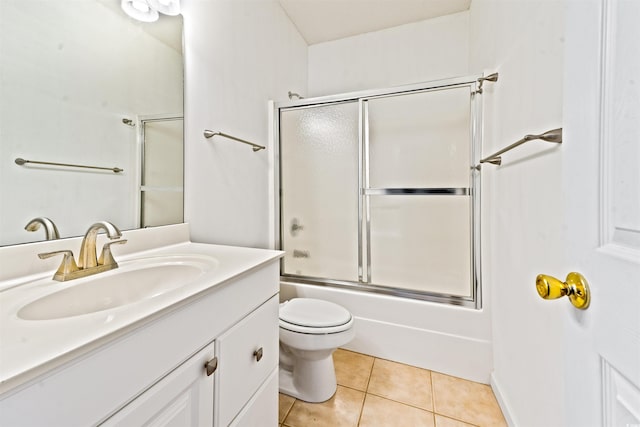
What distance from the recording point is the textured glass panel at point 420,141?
5.64 ft

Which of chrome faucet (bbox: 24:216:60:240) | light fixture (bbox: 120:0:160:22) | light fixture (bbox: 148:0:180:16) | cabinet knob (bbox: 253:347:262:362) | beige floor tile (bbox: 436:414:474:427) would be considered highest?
light fixture (bbox: 148:0:180:16)

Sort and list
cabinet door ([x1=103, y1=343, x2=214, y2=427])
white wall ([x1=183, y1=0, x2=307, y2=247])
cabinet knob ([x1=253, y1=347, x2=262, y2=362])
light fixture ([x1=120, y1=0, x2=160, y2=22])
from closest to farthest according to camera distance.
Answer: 1. cabinet door ([x1=103, y1=343, x2=214, y2=427])
2. cabinet knob ([x1=253, y1=347, x2=262, y2=362])
3. light fixture ([x1=120, y1=0, x2=160, y2=22])
4. white wall ([x1=183, y1=0, x2=307, y2=247])

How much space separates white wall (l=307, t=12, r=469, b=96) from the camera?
6.84ft

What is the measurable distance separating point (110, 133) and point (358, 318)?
1.61 m

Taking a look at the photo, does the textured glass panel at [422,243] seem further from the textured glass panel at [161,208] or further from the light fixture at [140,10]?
the light fixture at [140,10]

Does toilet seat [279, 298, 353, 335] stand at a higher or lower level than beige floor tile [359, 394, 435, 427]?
higher

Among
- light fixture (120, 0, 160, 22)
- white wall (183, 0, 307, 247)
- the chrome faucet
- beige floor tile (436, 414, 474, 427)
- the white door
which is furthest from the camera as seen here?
white wall (183, 0, 307, 247)

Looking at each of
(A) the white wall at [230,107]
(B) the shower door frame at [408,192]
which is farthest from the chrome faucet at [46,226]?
(B) the shower door frame at [408,192]

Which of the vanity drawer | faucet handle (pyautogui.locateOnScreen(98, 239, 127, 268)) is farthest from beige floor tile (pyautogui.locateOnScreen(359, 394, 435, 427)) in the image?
faucet handle (pyautogui.locateOnScreen(98, 239, 127, 268))

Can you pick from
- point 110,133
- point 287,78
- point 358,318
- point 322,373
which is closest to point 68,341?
point 110,133

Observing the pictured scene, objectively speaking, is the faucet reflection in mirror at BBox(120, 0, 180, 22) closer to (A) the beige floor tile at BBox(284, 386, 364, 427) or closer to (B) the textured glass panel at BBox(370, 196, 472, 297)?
(B) the textured glass panel at BBox(370, 196, 472, 297)

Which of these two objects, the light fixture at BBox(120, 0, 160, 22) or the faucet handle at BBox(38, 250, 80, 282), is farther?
the light fixture at BBox(120, 0, 160, 22)

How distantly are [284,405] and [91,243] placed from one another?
1.12 m

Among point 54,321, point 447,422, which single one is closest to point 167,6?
point 54,321
